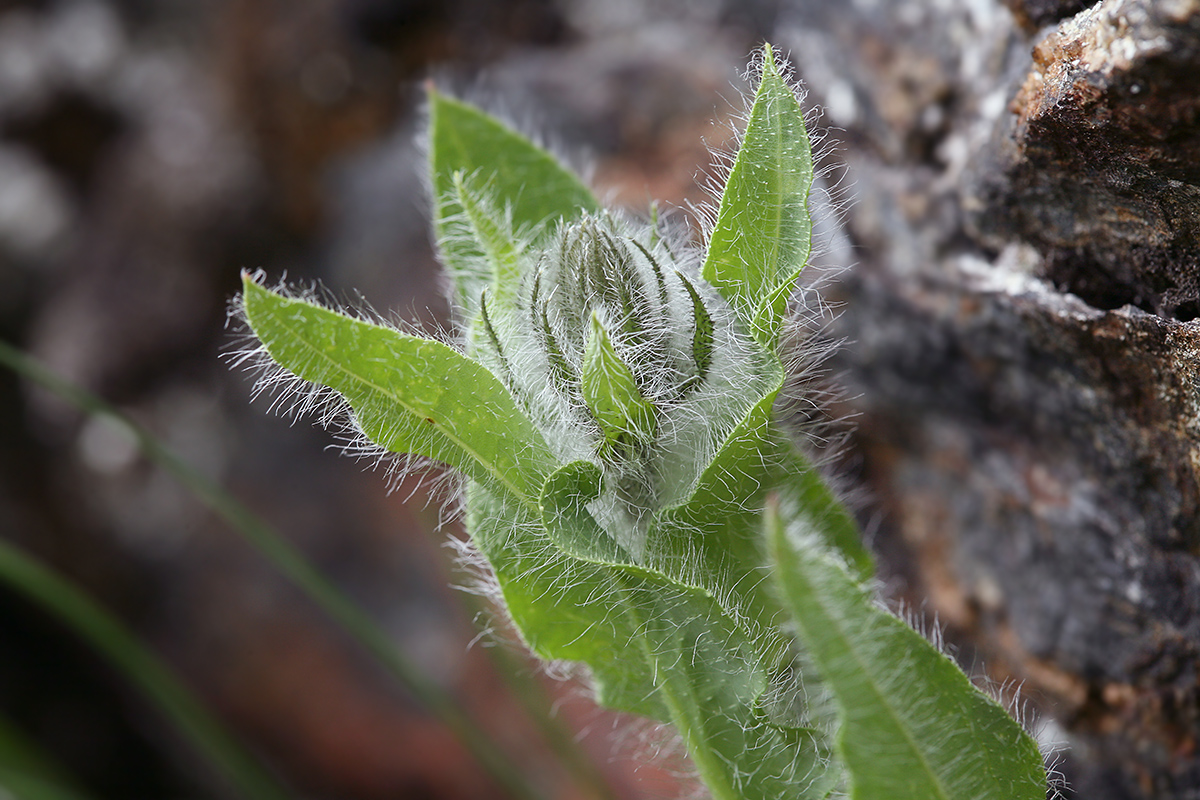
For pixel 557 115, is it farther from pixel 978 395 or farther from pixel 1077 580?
pixel 1077 580

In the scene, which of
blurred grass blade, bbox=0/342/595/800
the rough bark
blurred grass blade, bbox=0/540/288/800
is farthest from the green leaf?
blurred grass blade, bbox=0/540/288/800

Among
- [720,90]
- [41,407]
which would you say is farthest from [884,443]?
[41,407]

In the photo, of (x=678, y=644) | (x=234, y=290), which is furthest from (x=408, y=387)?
(x=234, y=290)

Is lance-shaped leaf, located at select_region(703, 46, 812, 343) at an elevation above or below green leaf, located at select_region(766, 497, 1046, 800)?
above

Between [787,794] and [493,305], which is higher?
[493,305]

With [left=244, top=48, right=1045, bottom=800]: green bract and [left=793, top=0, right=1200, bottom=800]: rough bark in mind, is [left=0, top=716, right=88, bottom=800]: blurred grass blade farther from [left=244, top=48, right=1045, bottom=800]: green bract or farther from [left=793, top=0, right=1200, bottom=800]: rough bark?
[left=793, top=0, right=1200, bottom=800]: rough bark

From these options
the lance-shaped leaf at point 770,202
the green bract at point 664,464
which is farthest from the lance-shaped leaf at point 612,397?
the lance-shaped leaf at point 770,202
